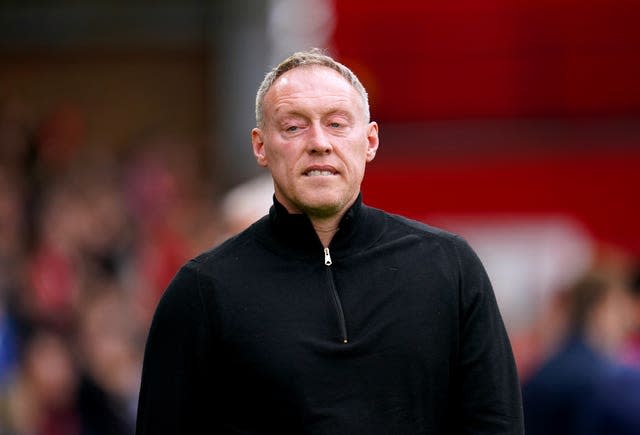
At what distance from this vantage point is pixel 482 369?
385cm

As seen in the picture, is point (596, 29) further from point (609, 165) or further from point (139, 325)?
point (139, 325)

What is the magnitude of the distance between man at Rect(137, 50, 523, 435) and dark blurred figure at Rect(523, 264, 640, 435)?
9.00ft

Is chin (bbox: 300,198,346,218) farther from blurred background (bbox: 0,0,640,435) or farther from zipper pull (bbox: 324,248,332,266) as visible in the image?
blurred background (bbox: 0,0,640,435)

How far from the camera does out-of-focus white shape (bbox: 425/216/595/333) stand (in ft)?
31.6

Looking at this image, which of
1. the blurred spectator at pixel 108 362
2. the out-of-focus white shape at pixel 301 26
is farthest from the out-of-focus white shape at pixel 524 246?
the blurred spectator at pixel 108 362

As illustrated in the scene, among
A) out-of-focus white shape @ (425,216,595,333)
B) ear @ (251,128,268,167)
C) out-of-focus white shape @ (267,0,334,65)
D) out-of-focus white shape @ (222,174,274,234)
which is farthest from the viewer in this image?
out-of-focus white shape @ (425,216,595,333)

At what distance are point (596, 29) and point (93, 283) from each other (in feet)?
11.6

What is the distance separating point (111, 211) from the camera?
493 inches

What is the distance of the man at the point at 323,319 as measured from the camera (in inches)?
149

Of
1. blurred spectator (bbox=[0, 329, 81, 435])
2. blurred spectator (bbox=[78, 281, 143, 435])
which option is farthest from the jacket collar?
blurred spectator (bbox=[0, 329, 81, 435])

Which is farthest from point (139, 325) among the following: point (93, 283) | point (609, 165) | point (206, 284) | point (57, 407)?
point (206, 284)

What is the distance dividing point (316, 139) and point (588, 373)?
3.22 meters

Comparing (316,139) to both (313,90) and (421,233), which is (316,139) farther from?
(421,233)

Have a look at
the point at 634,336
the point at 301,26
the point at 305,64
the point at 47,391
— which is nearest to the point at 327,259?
the point at 305,64
